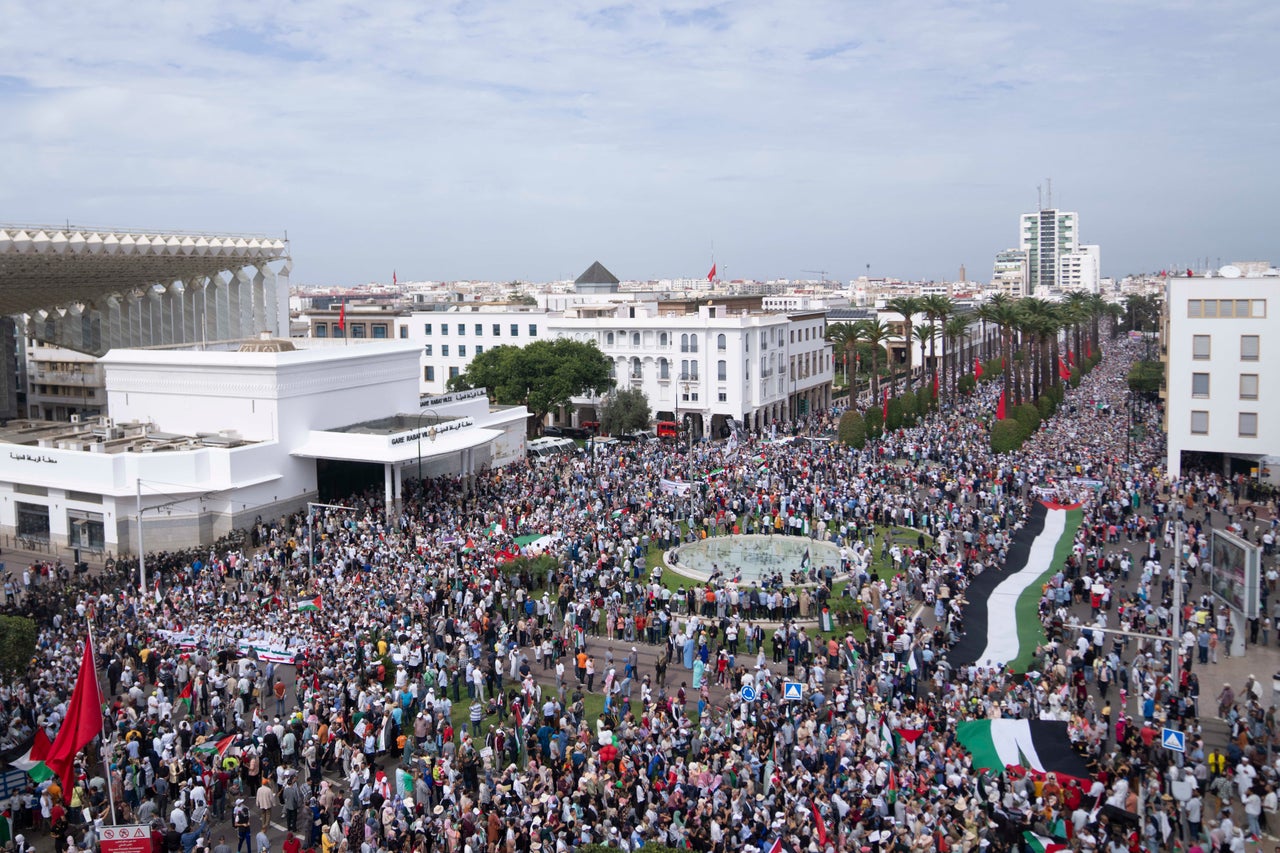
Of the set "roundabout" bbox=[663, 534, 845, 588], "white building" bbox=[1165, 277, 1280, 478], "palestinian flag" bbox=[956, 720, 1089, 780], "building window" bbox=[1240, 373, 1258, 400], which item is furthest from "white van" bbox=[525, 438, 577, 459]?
"palestinian flag" bbox=[956, 720, 1089, 780]

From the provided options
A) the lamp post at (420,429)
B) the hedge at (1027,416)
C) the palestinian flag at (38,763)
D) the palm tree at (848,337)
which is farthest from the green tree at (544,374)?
the palestinian flag at (38,763)

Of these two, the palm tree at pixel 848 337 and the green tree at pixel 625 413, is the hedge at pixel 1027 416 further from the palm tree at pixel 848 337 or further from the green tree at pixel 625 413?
the green tree at pixel 625 413

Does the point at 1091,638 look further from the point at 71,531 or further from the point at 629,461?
the point at 71,531

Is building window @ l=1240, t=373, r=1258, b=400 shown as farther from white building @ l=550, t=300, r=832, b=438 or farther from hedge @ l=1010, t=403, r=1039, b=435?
white building @ l=550, t=300, r=832, b=438

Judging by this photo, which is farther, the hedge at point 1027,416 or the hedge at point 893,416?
the hedge at point 893,416

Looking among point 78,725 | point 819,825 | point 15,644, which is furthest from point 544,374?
point 819,825
